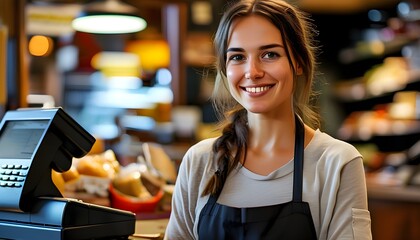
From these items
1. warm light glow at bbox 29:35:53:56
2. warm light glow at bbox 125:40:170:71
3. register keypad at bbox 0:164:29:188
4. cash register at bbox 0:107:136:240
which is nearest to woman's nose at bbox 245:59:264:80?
cash register at bbox 0:107:136:240

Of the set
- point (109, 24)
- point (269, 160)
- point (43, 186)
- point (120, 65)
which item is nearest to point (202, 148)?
point (269, 160)

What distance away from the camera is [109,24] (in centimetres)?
531

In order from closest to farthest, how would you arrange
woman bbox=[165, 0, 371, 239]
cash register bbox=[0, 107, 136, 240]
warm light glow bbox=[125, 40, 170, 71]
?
1. cash register bbox=[0, 107, 136, 240]
2. woman bbox=[165, 0, 371, 239]
3. warm light glow bbox=[125, 40, 170, 71]

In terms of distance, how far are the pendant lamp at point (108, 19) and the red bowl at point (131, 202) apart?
2392 mm

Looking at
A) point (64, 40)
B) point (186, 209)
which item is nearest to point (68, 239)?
point (186, 209)

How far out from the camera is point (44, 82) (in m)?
12.9

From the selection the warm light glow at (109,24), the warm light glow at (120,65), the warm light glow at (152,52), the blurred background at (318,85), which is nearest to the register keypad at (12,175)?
the blurred background at (318,85)

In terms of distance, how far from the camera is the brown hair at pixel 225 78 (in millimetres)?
1926

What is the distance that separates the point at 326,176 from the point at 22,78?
2.38 m

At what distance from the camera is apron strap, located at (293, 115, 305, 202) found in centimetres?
187

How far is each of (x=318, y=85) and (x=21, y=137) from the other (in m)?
6.22

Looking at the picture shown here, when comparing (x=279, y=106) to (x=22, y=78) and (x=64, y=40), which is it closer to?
(x=22, y=78)

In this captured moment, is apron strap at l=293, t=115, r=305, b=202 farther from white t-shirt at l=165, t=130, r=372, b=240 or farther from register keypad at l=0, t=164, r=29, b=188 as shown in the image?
register keypad at l=0, t=164, r=29, b=188

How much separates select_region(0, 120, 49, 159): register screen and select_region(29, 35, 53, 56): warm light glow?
1077 centimetres
